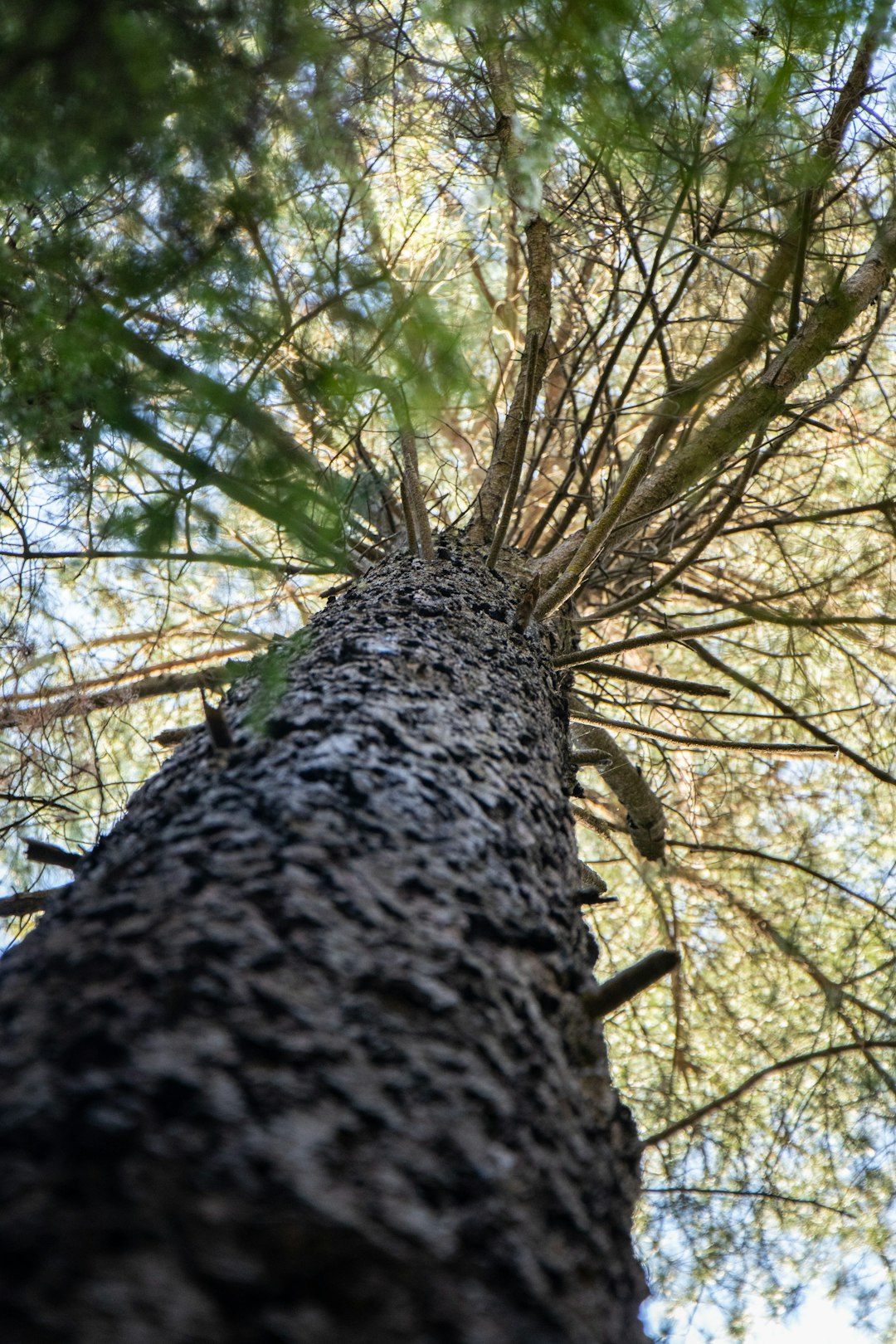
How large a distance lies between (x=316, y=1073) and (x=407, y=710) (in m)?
0.58

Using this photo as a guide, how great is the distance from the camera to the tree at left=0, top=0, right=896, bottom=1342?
0.62 metres

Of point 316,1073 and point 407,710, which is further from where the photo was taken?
point 407,710

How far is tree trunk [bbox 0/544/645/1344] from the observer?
0.55 m

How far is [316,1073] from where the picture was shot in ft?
2.19

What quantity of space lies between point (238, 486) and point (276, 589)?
138 centimetres

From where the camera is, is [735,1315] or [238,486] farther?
[735,1315]

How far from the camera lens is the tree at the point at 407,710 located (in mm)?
620

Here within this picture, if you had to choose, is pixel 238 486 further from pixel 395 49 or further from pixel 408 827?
pixel 395 49

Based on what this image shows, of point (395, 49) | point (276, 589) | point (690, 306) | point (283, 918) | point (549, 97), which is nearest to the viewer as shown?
point (283, 918)

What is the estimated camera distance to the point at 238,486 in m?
1.38

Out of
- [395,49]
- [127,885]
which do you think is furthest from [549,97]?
[127,885]

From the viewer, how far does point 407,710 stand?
1.19 metres

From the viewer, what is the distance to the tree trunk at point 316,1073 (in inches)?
21.7

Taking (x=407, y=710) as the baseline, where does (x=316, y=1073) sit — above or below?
below
